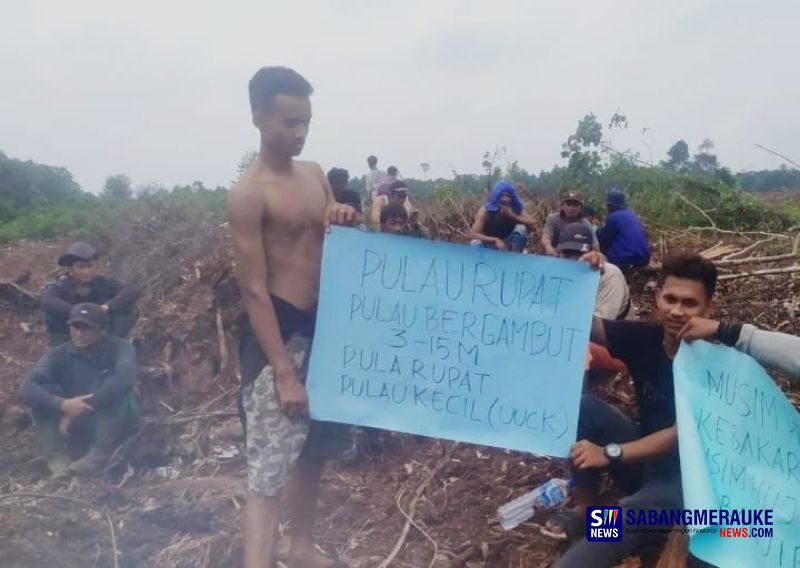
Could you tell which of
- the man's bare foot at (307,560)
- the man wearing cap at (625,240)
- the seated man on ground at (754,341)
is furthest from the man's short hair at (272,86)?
the man wearing cap at (625,240)

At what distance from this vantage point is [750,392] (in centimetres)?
221

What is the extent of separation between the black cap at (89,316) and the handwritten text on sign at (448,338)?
240cm

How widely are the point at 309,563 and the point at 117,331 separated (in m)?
2.80

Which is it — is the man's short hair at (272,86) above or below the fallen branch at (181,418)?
above

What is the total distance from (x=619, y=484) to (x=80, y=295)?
383cm

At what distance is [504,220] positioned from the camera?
5.89 meters

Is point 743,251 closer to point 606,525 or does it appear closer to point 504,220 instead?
point 504,220

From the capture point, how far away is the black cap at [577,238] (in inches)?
162

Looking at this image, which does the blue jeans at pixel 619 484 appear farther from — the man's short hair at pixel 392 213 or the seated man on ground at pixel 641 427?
the man's short hair at pixel 392 213

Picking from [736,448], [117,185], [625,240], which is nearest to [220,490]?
[736,448]

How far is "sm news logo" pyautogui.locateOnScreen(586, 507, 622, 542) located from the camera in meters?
2.46

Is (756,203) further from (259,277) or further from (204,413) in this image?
(259,277)

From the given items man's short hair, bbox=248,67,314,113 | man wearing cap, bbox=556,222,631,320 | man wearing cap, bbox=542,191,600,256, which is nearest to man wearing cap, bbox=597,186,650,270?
man wearing cap, bbox=542,191,600,256

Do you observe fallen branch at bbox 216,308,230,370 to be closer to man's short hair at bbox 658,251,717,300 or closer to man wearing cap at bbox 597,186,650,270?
man wearing cap at bbox 597,186,650,270
